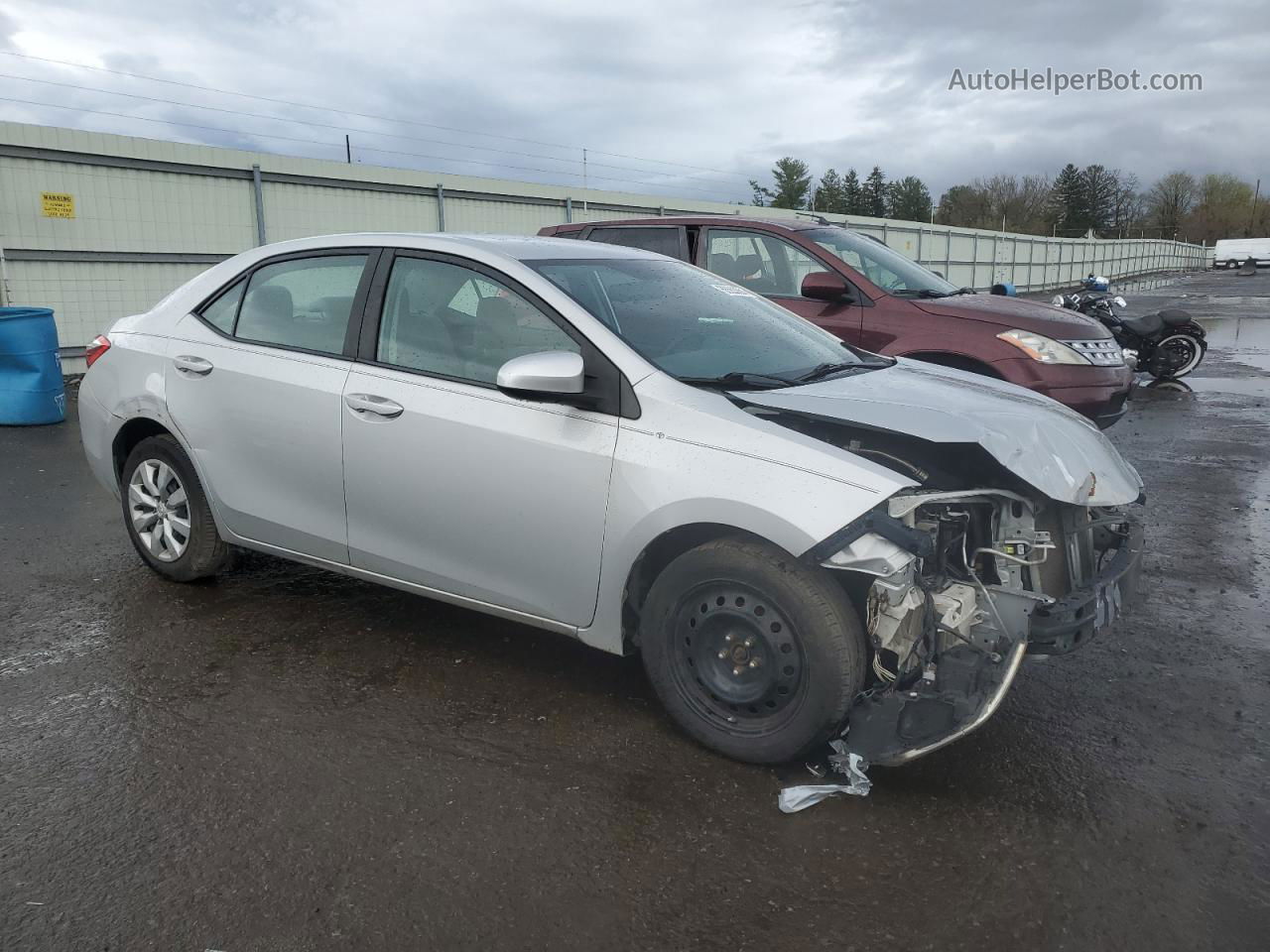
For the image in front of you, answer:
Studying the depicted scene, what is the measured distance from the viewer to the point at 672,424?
11.0 feet

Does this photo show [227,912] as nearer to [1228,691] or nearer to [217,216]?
[1228,691]

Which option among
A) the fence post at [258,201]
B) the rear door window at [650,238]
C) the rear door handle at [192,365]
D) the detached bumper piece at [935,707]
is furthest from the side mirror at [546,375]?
the fence post at [258,201]

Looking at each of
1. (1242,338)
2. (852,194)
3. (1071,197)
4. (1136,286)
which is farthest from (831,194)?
(1242,338)

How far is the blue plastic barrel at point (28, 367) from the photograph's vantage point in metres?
9.13

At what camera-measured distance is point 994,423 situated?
11.1ft

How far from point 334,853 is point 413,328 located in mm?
2002

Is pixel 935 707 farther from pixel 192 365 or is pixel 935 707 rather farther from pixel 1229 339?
pixel 1229 339

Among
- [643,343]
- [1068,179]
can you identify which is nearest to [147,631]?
[643,343]

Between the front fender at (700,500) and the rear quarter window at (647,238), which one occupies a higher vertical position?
the rear quarter window at (647,238)

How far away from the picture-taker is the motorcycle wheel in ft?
44.4

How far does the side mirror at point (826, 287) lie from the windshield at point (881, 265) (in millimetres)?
265

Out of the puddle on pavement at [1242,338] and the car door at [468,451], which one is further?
the puddle on pavement at [1242,338]

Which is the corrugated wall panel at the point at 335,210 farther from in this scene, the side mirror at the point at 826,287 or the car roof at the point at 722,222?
the side mirror at the point at 826,287

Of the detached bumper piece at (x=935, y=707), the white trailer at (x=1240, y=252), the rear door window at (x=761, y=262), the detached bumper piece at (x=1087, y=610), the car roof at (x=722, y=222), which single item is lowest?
the detached bumper piece at (x=935, y=707)
